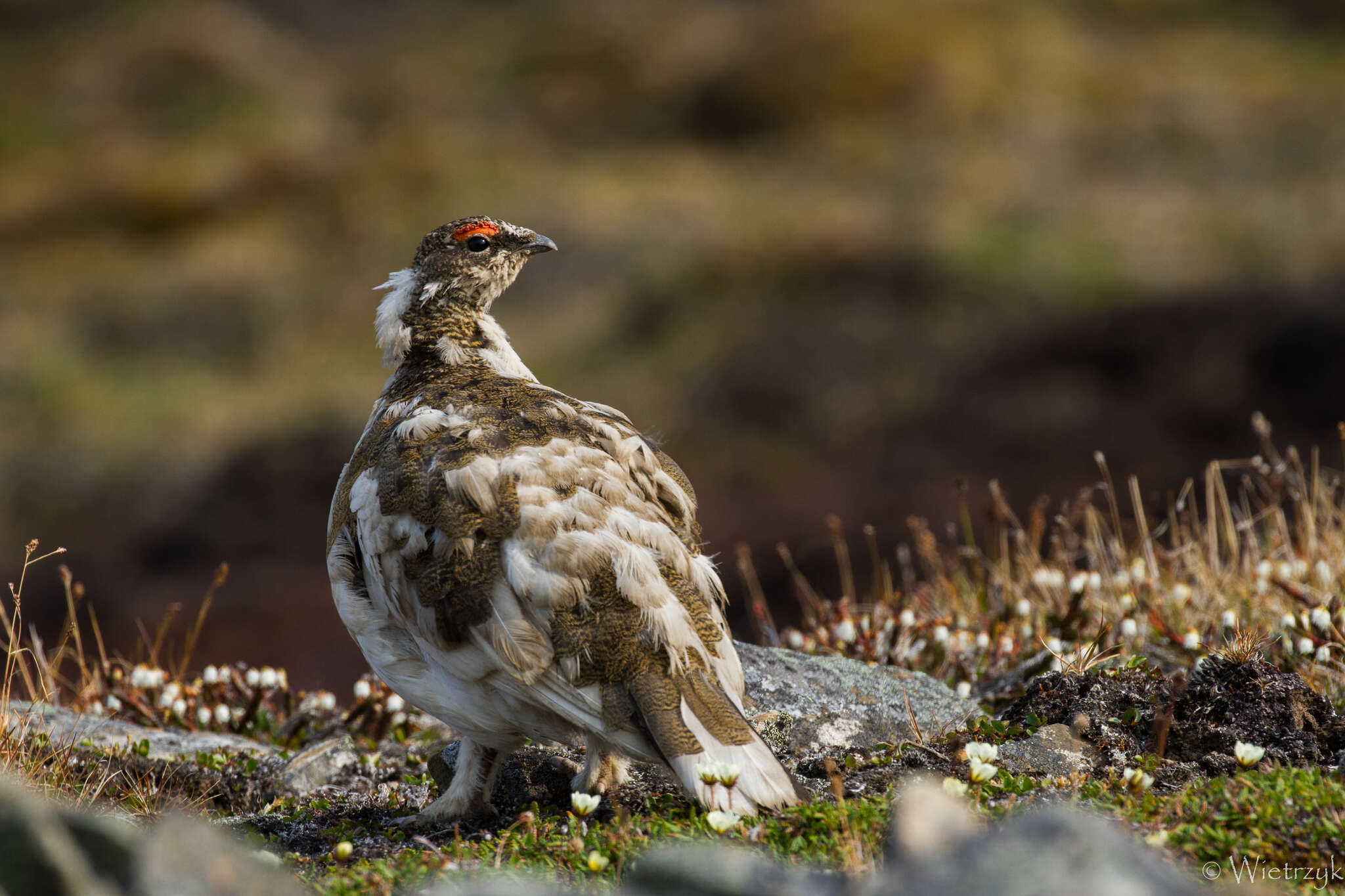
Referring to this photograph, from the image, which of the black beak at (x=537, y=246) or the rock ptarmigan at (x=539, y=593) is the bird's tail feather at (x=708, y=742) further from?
the black beak at (x=537, y=246)

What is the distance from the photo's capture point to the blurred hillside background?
1639cm

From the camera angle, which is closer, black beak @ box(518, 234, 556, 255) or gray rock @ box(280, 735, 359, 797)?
gray rock @ box(280, 735, 359, 797)

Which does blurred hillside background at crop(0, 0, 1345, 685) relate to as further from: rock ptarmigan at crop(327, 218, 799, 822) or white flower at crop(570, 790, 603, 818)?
white flower at crop(570, 790, 603, 818)

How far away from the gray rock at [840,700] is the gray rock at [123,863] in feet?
7.97

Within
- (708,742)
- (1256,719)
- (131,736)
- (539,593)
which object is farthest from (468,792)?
(1256,719)

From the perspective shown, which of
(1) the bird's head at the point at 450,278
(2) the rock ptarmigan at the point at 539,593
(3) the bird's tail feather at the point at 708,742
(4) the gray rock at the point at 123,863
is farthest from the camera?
(1) the bird's head at the point at 450,278

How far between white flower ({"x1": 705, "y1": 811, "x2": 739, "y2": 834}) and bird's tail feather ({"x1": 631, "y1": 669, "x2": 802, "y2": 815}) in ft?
0.44

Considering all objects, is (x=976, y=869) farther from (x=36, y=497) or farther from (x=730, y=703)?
(x=36, y=497)

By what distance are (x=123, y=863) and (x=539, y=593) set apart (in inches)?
57.3

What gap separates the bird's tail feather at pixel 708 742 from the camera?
10.2 ft

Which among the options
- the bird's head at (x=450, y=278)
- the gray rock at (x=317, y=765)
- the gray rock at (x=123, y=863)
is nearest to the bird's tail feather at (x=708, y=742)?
the gray rock at (x=123, y=863)

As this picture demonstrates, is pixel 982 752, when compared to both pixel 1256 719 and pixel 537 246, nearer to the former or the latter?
pixel 1256 719

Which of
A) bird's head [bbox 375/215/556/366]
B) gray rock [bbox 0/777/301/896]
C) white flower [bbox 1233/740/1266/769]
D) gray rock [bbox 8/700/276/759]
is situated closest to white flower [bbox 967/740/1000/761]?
white flower [bbox 1233/740/1266/769]

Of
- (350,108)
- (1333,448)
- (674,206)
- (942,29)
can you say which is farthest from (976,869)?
(350,108)
